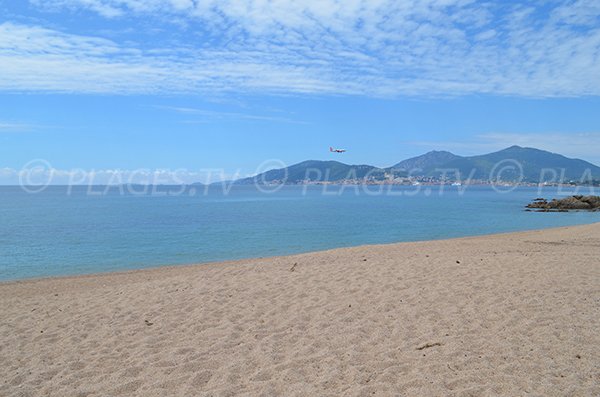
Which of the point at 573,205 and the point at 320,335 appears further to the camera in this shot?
→ the point at 573,205

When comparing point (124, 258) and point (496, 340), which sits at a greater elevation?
point (496, 340)

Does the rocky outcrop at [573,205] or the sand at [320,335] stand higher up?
the sand at [320,335]

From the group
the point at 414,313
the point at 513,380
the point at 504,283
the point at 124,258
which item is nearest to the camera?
the point at 513,380

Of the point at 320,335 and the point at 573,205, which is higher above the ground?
the point at 320,335

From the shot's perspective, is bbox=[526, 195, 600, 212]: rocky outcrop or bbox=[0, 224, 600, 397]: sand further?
bbox=[526, 195, 600, 212]: rocky outcrop

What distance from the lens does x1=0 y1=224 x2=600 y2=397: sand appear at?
517 centimetres

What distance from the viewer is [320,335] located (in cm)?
665

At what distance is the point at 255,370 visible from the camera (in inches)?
220

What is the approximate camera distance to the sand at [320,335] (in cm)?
517

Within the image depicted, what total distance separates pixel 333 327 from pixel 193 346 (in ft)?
6.46

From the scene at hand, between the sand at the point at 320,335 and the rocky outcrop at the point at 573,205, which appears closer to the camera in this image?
the sand at the point at 320,335

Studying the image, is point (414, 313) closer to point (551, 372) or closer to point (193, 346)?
point (551, 372)

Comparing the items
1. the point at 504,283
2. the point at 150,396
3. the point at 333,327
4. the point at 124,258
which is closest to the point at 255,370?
the point at 150,396

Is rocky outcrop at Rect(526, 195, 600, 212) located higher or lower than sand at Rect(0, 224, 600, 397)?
lower
